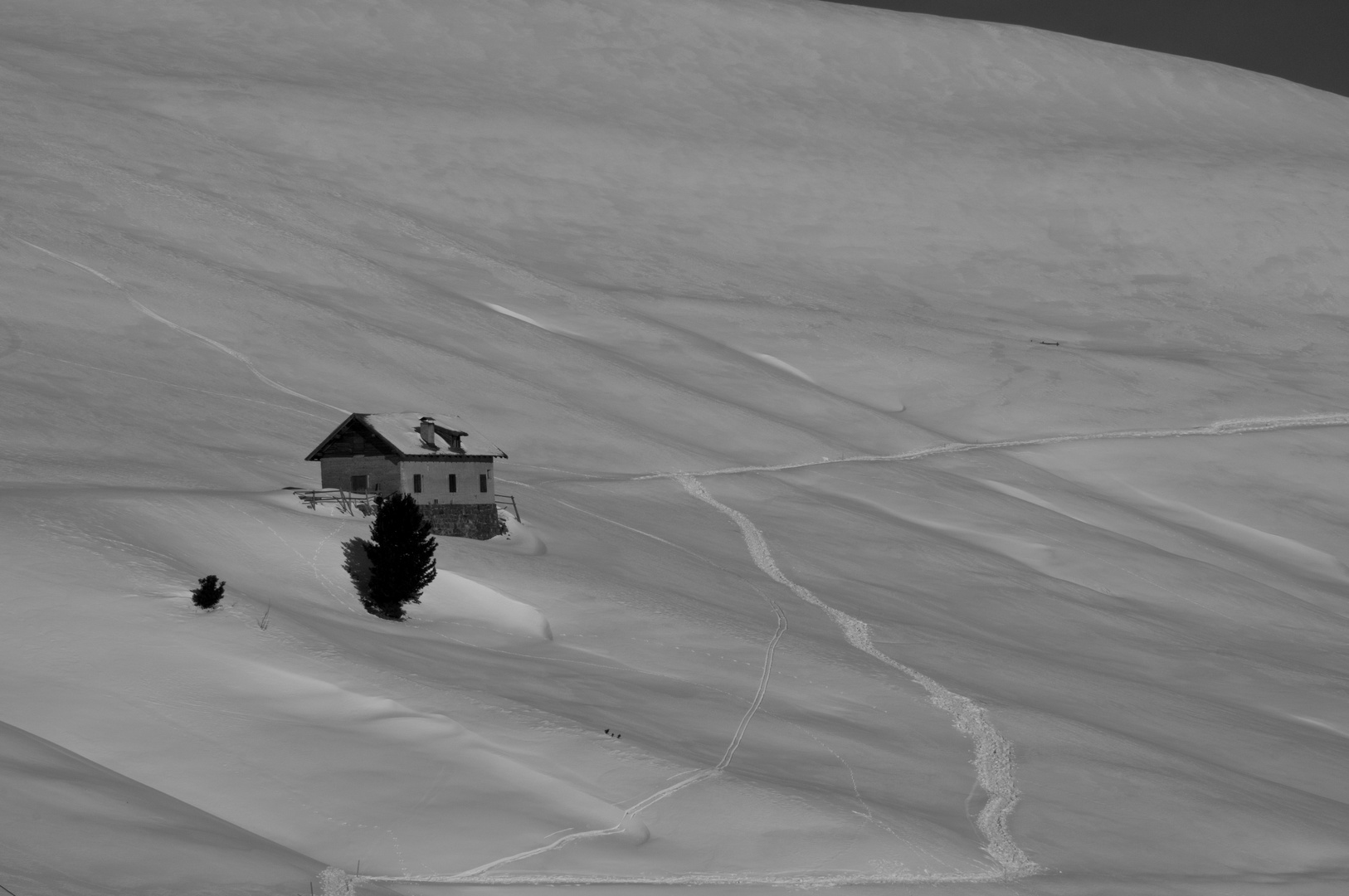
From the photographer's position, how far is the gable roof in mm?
52875

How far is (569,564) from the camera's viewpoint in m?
51.2

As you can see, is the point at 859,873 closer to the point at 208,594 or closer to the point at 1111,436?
the point at 208,594

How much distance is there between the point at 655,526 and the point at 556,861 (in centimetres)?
3173

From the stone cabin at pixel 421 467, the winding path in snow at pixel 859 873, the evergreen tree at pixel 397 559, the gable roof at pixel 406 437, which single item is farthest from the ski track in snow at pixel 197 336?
the winding path in snow at pixel 859 873

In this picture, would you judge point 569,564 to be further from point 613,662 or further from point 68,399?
point 68,399

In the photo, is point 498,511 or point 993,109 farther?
point 993,109

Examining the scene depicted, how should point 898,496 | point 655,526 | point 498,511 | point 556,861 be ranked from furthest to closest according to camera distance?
point 898,496, point 655,526, point 498,511, point 556,861

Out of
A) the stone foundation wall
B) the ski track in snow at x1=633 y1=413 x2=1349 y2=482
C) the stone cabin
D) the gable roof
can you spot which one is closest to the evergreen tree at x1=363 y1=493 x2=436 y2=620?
the stone cabin

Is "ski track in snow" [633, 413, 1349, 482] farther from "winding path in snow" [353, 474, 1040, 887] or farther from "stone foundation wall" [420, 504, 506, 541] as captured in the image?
"winding path in snow" [353, 474, 1040, 887]

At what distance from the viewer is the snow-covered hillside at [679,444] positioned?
32312 mm

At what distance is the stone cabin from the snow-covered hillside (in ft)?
6.12

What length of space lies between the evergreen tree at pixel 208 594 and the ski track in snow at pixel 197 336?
106ft

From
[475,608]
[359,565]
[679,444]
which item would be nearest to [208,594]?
[359,565]

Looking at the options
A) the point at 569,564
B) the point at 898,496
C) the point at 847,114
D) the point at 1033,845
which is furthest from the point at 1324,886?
the point at 847,114
